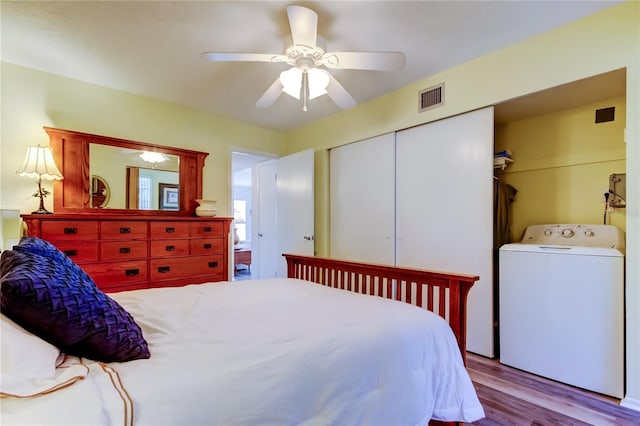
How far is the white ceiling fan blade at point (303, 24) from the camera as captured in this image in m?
1.74

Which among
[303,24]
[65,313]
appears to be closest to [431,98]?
[303,24]

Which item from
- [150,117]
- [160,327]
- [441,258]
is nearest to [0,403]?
[160,327]

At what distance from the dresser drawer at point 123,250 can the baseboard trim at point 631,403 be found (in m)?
3.67

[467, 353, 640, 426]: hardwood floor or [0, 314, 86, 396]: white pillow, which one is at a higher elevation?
[0, 314, 86, 396]: white pillow

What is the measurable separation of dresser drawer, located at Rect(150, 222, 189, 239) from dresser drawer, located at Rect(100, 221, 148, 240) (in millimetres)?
78

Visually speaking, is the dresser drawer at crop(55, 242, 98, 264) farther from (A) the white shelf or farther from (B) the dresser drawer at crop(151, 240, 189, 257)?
(A) the white shelf

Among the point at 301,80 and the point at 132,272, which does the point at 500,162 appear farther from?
the point at 132,272

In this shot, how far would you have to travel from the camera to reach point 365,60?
1.95m

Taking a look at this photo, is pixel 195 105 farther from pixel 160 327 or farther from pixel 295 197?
pixel 160 327

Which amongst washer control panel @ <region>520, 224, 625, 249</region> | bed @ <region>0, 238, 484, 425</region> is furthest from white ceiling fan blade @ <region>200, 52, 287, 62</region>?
washer control panel @ <region>520, 224, 625, 249</region>

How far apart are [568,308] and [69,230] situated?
3804 millimetres

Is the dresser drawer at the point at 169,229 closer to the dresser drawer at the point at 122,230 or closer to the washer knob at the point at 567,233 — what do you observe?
the dresser drawer at the point at 122,230

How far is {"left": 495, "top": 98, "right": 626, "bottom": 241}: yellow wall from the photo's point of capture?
8.19 ft

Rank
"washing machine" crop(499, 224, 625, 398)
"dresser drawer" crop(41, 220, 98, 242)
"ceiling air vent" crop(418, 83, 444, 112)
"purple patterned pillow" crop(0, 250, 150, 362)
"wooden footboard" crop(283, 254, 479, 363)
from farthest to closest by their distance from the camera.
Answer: "ceiling air vent" crop(418, 83, 444, 112), "dresser drawer" crop(41, 220, 98, 242), "washing machine" crop(499, 224, 625, 398), "wooden footboard" crop(283, 254, 479, 363), "purple patterned pillow" crop(0, 250, 150, 362)
